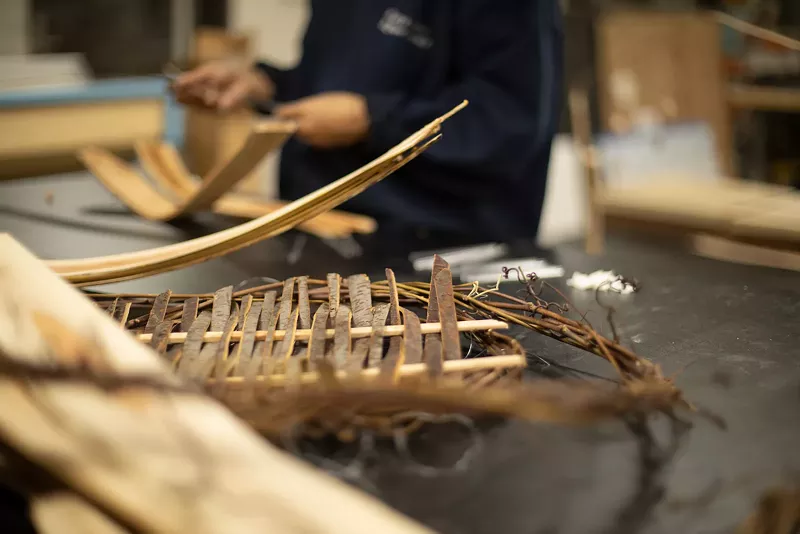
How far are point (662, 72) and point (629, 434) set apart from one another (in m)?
2.75

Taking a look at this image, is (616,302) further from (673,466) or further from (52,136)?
(52,136)

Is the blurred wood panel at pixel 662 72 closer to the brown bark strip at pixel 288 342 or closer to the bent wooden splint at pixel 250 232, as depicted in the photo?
the bent wooden splint at pixel 250 232

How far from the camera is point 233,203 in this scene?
136 cm

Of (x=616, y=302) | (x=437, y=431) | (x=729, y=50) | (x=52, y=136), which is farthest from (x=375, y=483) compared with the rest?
(x=729, y=50)

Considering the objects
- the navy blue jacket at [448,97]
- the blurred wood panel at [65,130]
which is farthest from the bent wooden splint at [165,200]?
the blurred wood panel at [65,130]

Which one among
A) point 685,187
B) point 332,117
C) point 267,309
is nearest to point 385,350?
point 267,309

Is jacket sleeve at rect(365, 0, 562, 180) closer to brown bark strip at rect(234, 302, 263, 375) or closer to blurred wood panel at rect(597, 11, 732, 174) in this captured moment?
brown bark strip at rect(234, 302, 263, 375)

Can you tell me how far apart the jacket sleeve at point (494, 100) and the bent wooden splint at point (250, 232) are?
371 millimetres

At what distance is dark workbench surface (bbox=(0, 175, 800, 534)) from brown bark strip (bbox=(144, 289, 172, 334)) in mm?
160

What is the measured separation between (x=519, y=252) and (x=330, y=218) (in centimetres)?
35

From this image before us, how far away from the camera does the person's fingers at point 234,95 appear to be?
1299mm

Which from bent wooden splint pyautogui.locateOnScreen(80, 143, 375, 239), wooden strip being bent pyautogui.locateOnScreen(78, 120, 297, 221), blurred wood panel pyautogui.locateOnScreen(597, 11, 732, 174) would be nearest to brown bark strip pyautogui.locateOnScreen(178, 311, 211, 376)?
wooden strip being bent pyautogui.locateOnScreen(78, 120, 297, 221)

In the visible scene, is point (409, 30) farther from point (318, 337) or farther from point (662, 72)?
point (662, 72)

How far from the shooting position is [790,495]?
1.28 feet
